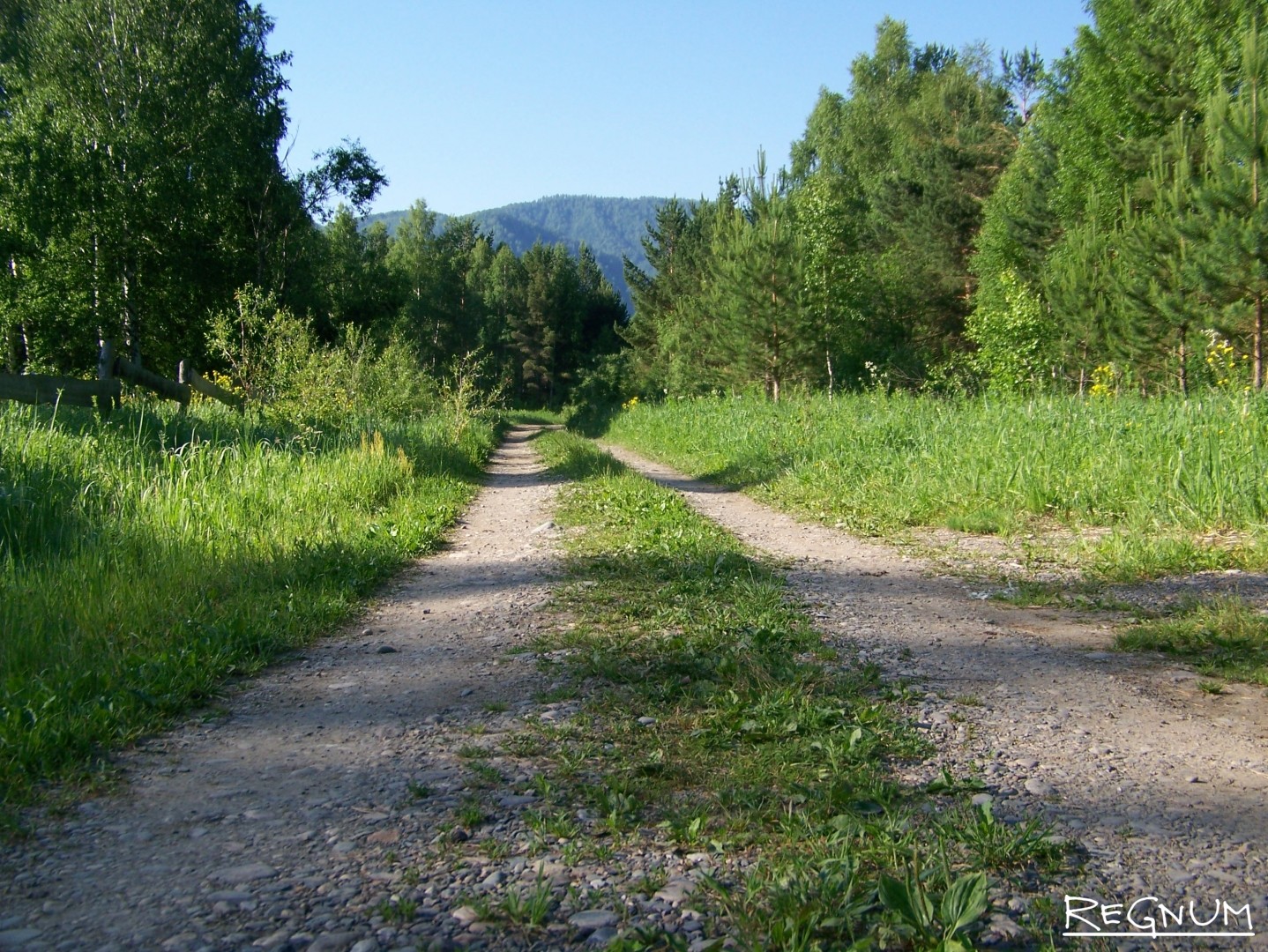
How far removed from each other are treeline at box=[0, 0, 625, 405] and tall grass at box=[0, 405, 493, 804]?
12.7 metres

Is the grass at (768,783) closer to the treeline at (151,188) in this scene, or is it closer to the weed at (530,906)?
the weed at (530,906)

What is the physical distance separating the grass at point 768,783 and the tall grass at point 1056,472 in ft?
10.8

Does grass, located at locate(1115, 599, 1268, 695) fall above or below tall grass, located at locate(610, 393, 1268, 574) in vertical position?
below

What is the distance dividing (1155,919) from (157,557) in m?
6.01

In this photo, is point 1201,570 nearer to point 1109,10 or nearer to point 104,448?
point 104,448

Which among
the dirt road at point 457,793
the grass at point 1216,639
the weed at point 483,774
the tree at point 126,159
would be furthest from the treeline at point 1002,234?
the tree at point 126,159

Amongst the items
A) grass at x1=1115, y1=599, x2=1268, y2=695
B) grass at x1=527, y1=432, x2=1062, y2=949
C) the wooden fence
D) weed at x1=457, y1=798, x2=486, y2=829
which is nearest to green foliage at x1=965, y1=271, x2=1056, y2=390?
the wooden fence

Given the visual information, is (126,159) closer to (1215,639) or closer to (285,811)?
(285,811)

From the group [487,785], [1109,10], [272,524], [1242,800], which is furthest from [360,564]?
[1109,10]

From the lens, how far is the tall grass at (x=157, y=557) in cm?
362

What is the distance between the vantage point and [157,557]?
621 cm

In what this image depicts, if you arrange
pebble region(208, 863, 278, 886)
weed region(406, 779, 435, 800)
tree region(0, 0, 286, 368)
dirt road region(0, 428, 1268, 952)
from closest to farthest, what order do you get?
1. dirt road region(0, 428, 1268, 952)
2. pebble region(208, 863, 278, 886)
3. weed region(406, 779, 435, 800)
4. tree region(0, 0, 286, 368)

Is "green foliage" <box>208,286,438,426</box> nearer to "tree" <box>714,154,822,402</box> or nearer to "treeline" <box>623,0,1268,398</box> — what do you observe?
"treeline" <box>623,0,1268,398</box>

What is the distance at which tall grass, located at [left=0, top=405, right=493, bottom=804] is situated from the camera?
3623 millimetres
